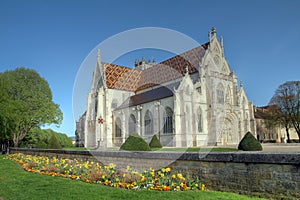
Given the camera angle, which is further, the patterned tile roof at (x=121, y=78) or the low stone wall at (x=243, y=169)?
the patterned tile roof at (x=121, y=78)

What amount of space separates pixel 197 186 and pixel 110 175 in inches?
126

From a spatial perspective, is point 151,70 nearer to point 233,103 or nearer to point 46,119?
point 233,103

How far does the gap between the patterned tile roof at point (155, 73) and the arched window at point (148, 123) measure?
319 inches

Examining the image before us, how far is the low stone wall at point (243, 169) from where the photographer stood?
223 inches

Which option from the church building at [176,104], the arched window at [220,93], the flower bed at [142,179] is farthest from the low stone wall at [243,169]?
the arched window at [220,93]

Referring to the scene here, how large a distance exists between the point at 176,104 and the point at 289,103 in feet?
75.7

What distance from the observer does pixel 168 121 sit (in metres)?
31.3

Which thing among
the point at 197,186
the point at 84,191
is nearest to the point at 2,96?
the point at 84,191

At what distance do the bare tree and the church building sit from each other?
5923 mm

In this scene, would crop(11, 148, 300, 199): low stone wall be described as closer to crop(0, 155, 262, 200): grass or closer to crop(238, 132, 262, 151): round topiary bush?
crop(0, 155, 262, 200): grass

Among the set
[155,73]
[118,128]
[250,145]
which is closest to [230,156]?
[250,145]

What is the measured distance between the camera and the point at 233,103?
120 ft

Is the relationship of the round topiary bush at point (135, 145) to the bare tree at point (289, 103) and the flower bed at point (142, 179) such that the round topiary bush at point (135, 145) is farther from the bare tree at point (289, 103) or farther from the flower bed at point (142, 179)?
the bare tree at point (289, 103)

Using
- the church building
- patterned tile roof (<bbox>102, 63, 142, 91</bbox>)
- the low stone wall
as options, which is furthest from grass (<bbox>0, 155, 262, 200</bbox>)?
patterned tile roof (<bbox>102, 63, 142, 91</bbox>)
